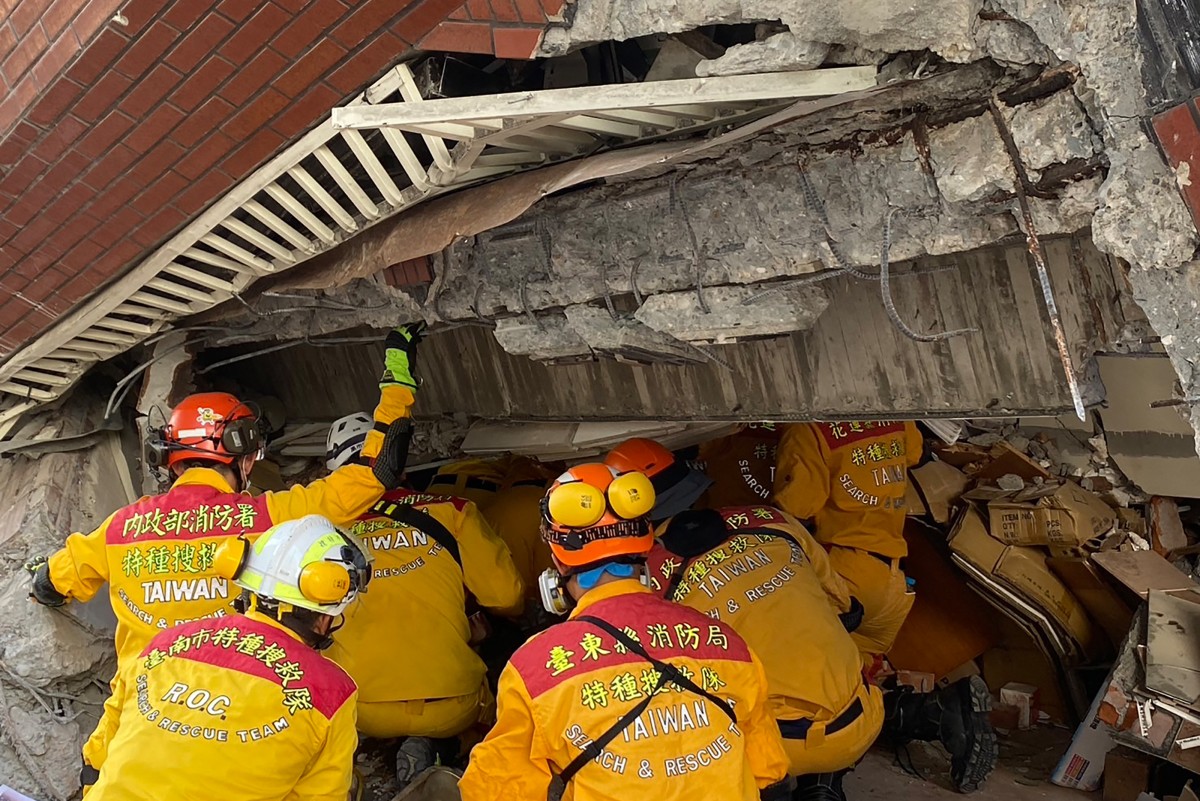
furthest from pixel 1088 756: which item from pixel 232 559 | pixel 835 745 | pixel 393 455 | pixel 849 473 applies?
pixel 232 559

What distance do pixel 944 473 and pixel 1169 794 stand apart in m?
2.13

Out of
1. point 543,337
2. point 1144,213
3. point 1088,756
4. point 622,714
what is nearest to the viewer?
point 1144,213

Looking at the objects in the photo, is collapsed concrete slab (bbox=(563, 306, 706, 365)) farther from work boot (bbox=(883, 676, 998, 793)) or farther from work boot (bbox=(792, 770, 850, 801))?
work boot (bbox=(883, 676, 998, 793))

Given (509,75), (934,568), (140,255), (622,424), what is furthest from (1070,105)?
(934,568)

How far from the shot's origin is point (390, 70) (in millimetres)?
2604

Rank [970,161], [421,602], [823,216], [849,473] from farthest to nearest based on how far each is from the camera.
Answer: [849,473]
[421,602]
[823,216]
[970,161]

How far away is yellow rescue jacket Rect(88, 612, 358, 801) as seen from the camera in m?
2.84

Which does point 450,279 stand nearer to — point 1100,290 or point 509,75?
point 509,75

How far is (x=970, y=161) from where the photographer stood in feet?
7.10

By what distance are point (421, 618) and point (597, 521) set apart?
1.43 metres

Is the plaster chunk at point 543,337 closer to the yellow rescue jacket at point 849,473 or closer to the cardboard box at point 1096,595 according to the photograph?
the yellow rescue jacket at point 849,473

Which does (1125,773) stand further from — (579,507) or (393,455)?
(393,455)

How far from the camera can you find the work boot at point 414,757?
4.59 m

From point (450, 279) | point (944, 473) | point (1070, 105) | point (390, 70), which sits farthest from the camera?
point (944, 473)
